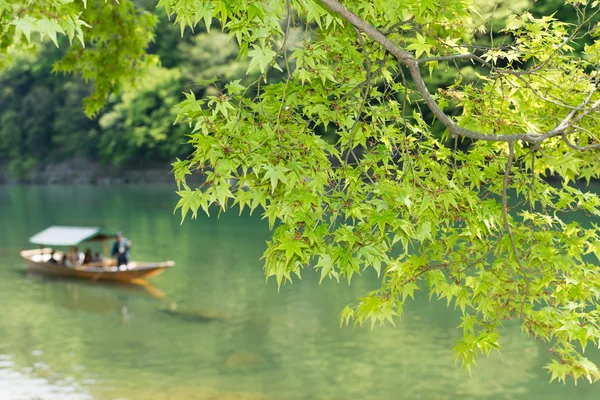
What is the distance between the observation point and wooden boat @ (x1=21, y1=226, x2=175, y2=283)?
2045 centimetres

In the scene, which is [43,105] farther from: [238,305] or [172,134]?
[238,305]

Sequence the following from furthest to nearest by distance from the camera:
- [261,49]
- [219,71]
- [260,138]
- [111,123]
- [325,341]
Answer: [111,123]
[219,71]
[325,341]
[260,138]
[261,49]

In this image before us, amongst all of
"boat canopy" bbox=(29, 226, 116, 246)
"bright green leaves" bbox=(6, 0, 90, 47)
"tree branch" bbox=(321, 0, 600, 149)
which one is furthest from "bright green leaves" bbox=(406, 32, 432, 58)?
"boat canopy" bbox=(29, 226, 116, 246)

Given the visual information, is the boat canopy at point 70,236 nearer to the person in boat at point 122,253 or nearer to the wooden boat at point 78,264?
the wooden boat at point 78,264

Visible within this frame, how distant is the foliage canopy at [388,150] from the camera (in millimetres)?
3879

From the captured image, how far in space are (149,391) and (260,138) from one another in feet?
28.7

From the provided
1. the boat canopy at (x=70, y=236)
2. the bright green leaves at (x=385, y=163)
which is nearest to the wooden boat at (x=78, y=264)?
the boat canopy at (x=70, y=236)

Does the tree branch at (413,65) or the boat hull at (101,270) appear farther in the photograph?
the boat hull at (101,270)

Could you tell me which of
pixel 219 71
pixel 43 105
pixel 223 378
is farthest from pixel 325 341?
pixel 43 105

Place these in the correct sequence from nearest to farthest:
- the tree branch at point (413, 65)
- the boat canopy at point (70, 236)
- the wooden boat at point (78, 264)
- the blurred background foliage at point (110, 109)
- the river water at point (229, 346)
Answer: the tree branch at point (413, 65) → the river water at point (229, 346) → the wooden boat at point (78, 264) → the boat canopy at point (70, 236) → the blurred background foliage at point (110, 109)

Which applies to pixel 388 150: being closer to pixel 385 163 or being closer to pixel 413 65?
pixel 385 163

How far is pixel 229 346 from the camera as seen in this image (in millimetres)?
14180

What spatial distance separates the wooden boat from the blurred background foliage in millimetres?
26865

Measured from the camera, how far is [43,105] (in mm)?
63406
